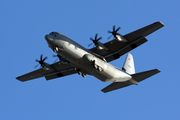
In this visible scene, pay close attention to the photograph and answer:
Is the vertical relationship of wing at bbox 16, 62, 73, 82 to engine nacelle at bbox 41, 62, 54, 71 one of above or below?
above

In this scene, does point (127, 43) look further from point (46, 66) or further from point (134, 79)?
point (46, 66)

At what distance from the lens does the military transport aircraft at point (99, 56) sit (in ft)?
95.9

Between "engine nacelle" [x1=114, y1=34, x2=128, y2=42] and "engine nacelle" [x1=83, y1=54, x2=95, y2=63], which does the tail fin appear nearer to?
"engine nacelle" [x1=114, y1=34, x2=128, y2=42]

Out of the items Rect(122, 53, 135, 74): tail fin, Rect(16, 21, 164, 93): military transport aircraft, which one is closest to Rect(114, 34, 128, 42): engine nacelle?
Rect(16, 21, 164, 93): military transport aircraft

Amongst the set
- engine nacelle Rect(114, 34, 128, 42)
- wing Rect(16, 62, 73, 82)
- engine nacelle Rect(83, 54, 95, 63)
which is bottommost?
engine nacelle Rect(83, 54, 95, 63)

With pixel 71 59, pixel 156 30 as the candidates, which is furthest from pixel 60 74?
pixel 156 30

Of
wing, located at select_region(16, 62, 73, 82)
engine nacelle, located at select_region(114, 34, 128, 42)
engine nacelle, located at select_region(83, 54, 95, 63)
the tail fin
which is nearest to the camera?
engine nacelle, located at select_region(83, 54, 95, 63)

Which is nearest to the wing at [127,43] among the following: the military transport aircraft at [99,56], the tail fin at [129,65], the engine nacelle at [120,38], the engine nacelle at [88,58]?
the military transport aircraft at [99,56]

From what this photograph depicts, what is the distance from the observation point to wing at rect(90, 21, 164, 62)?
30562mm

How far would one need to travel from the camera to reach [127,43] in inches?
1267

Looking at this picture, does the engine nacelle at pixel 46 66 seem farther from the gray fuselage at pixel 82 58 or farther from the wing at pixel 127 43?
the wing at pixel 127 43

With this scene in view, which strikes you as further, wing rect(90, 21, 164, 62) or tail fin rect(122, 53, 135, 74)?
tail fin rect(122, 53, 135, 74)

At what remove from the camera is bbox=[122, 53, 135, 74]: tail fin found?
37.3 m

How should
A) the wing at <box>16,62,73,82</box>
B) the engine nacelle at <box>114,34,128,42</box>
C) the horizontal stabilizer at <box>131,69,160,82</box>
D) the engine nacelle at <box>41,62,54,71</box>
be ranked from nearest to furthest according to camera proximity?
the engine nacelle at <box>114,34,128,42</box>
the horizontal stabilizer at <box>131,69,160,82</box>
the engine nacelle at <box>41,62,54,71</box>
the wing at <box>16,62,73,82</box>
